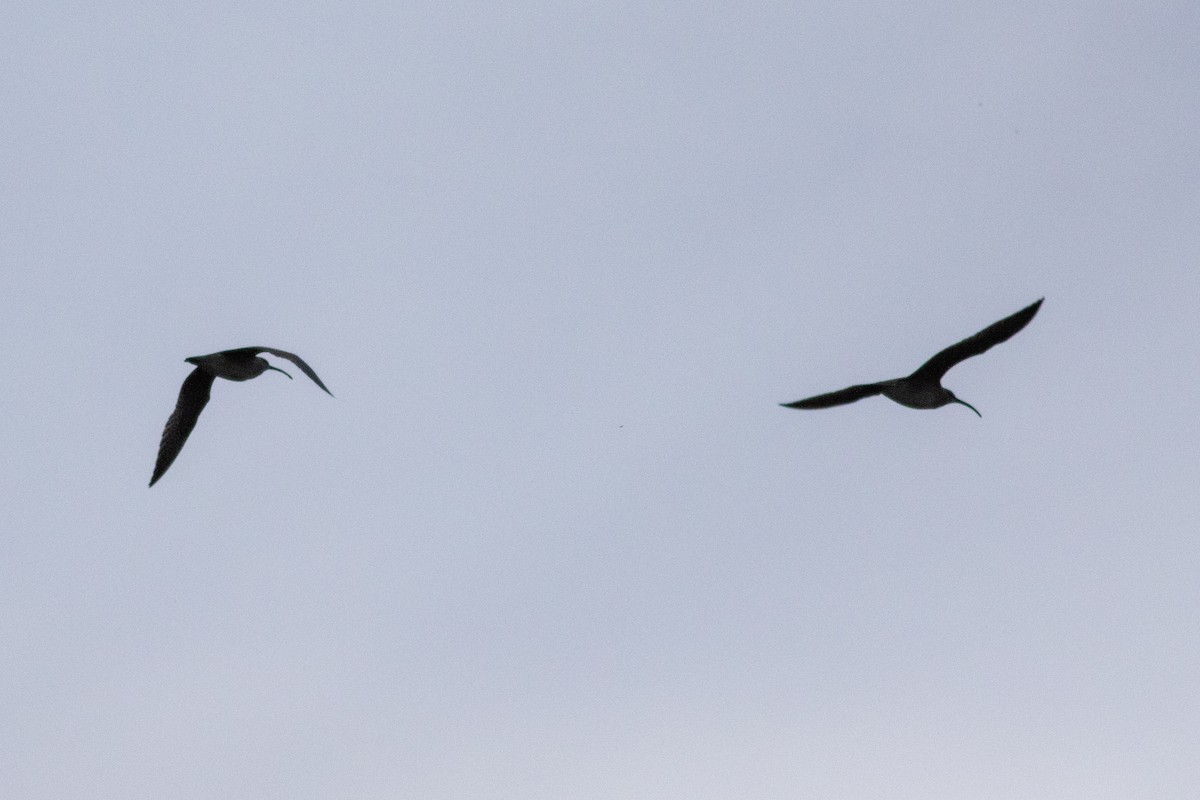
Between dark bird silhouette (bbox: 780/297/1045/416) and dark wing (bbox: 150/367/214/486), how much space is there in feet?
33.2

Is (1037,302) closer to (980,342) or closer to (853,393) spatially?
(980,342)

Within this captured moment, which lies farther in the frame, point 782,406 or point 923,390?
point 923,390

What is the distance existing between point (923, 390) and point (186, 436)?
12.9 m

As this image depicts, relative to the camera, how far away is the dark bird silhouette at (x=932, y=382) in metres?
21.7

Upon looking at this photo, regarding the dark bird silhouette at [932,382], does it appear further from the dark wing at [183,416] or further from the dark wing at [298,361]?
the dark wing at [183,416]

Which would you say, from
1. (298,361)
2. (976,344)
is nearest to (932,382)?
(976,344)

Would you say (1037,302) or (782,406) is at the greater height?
(1037,302)

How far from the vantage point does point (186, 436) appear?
24.0 metres

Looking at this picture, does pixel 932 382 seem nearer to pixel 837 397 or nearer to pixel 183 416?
pixel 837 397

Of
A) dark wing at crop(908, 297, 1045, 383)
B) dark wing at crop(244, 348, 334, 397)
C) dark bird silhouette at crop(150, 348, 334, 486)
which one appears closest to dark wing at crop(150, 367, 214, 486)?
dark bird silhouette at crop(150, 348, 334, 486)

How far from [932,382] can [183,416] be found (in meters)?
13.0

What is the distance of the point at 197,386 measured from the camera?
23.8 m

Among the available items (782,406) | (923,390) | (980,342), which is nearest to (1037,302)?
(980,342)

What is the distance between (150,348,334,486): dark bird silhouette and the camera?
74.4 feet
